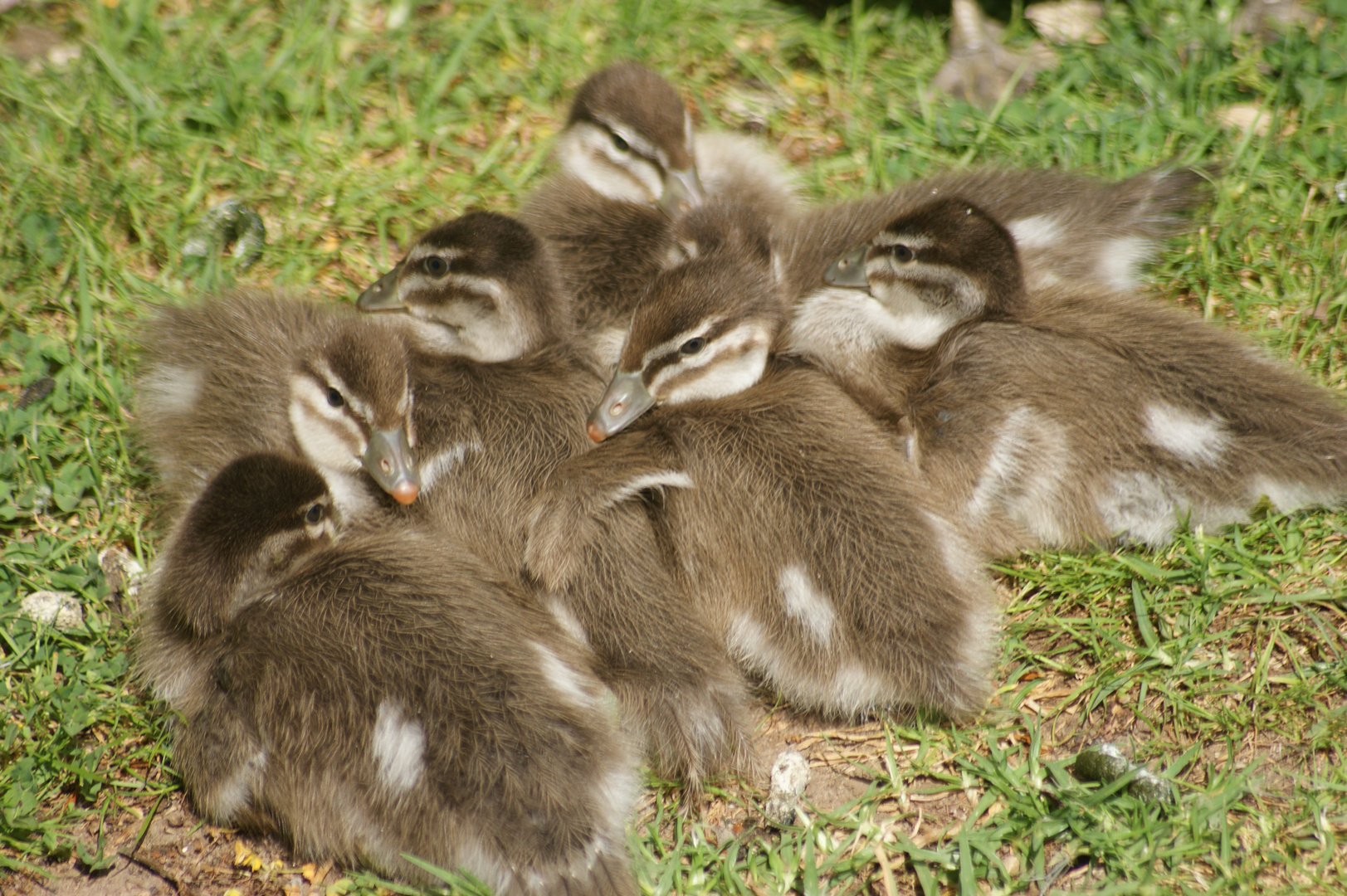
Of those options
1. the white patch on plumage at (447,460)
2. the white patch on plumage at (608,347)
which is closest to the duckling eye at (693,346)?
the white patch on plumage at (608,347)

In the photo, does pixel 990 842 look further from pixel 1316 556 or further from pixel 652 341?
pixel 652 341

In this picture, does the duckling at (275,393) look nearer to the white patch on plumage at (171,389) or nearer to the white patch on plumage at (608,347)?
the white patch on plumage at (171,389)

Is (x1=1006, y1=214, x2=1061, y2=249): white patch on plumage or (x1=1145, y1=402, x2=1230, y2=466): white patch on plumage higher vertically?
(x1=1006, y1=214, x2=1061, y2=249): white patch on plumage

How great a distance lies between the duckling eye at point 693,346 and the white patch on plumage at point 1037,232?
3.32ft

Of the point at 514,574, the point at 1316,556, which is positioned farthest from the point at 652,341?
the point at 1316,556

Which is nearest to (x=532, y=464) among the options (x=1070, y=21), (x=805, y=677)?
(x=805, y=677)

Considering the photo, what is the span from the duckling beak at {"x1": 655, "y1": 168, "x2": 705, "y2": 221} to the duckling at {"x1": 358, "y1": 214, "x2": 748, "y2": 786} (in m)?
0.61

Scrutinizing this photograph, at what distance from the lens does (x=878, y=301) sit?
3094 mm

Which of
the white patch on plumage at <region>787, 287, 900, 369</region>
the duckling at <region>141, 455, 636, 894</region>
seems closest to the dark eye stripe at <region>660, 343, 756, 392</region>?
the white patch on plumage at <region>787, 287, 900, 369</region>

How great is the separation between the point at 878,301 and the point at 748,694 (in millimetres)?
1112

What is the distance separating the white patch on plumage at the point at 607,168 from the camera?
3619 millimetres

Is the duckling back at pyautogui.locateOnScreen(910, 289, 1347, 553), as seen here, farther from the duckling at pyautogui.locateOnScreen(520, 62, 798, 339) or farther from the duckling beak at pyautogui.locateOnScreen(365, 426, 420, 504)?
the duckling beak at pyautogui.locateOnScreen(365, 426, 420, 504)

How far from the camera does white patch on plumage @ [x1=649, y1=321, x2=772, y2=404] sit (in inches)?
Result: 114

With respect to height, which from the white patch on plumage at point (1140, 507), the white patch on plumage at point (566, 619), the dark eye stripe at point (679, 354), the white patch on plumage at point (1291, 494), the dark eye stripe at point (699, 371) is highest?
the dark eye stripe at point (679, 354)
